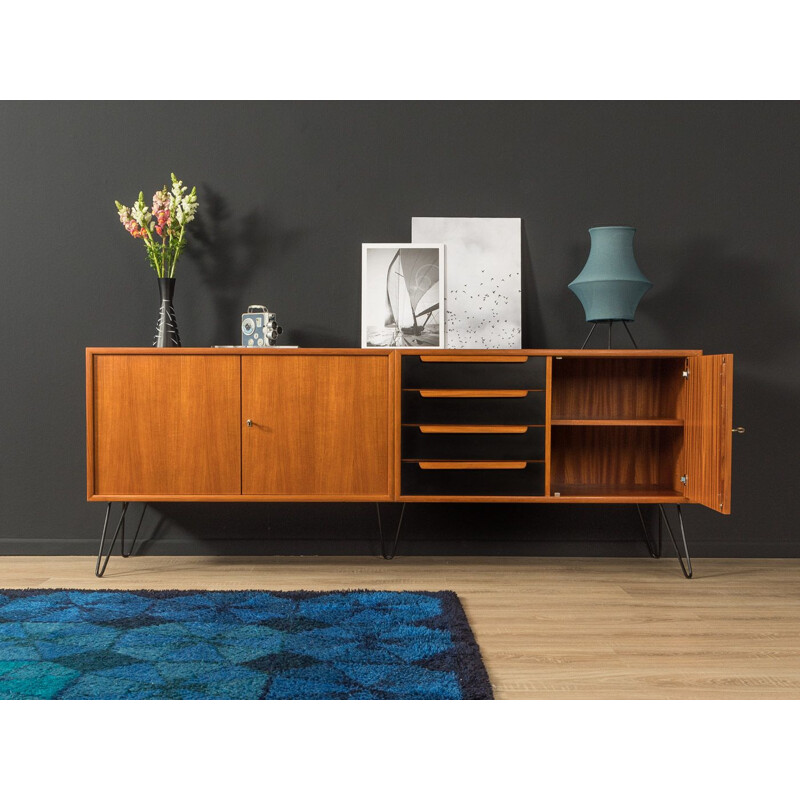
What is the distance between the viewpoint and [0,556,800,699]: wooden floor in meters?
1.93

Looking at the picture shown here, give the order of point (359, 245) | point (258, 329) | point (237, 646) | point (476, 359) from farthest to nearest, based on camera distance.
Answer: point (359, 245)
point (258, 329)
point (476, 359)
point (237, 646)

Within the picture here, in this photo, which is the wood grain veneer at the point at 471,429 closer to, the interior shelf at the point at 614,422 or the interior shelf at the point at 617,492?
the interior shelf at the point at 614,422

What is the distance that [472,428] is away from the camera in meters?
2.88

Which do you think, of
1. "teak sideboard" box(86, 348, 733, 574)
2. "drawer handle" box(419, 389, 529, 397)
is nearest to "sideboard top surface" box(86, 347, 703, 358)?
"teak sideboard" box(86, 348, 733, 574)

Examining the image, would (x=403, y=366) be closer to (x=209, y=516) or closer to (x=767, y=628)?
(x=209, y=516)

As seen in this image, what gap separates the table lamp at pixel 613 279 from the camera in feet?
9.98

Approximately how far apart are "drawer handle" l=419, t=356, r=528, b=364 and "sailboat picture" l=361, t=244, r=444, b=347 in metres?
0.38

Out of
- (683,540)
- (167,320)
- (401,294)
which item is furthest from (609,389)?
(167,320)

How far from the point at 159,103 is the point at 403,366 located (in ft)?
5.63

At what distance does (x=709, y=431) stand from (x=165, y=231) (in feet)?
8.02

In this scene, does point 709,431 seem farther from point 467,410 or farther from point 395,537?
point 395,537

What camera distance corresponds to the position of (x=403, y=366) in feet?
9.54

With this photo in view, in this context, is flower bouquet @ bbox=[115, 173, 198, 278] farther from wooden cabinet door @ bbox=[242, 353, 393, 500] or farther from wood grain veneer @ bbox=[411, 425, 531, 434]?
wood grain veneer @ bbox=[411, 425, 531, 434]

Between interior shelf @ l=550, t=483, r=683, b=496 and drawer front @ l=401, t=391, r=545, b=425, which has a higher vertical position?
drawer front @ l=401, t=391, r=545, b=425
